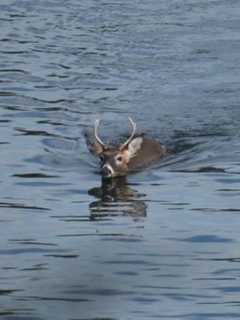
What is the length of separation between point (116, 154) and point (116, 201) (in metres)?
1.51

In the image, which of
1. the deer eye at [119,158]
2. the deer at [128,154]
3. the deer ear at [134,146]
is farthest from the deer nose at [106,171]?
the deer ear at [134,146]

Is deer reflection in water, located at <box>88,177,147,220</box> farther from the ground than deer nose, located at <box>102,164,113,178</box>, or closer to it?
closer to it

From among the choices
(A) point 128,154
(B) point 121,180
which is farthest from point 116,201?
(A) point 128,154

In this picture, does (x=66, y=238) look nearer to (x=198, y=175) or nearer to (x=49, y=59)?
(x=198, y=175)

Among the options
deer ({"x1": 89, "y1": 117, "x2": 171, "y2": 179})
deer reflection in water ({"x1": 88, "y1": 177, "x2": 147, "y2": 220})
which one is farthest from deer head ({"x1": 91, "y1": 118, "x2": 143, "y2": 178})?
deer reflection in water ({"x1": 88, "y1": 177, "x2": 147, "y2": 220})

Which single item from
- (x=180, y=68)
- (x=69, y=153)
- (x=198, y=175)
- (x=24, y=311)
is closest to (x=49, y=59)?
(x=180, y=68)

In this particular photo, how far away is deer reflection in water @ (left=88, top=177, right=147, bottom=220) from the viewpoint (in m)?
14.2

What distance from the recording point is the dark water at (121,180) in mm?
10258

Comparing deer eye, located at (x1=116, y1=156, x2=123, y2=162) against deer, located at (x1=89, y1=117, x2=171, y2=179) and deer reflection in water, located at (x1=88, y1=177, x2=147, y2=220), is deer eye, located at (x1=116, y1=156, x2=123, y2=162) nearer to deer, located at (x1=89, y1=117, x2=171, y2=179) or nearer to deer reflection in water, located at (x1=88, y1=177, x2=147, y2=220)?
deer, located at (x1=89, y1=117, x2=171, y2=179)

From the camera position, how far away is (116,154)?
16.4 m

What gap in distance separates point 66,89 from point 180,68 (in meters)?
2.10

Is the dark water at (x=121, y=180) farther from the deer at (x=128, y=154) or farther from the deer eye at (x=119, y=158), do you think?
the deer eye at (x=119, y=158)

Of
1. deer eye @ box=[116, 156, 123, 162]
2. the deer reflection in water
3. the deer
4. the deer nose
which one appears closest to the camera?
the deer reflection in water

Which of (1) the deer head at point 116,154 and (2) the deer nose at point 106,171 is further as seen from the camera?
(1) the deer head at point 116,154
